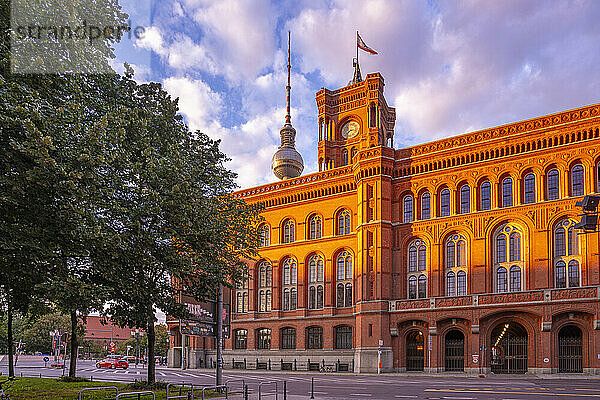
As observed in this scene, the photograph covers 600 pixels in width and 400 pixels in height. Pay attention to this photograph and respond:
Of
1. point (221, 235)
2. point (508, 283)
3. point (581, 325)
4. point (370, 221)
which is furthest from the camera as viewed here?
point (370, 221)

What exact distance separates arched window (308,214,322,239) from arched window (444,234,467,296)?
1424 cm

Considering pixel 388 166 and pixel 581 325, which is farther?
pixel 388 166

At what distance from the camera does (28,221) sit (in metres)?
18.1

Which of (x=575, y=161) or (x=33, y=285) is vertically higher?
(x=575, y=161)

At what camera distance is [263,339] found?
63750mm

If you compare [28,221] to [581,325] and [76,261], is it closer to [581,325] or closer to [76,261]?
[76,261]

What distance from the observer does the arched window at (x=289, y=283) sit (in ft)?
206

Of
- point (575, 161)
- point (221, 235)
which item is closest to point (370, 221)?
point (575, 161)

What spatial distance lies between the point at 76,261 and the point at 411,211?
38.4m

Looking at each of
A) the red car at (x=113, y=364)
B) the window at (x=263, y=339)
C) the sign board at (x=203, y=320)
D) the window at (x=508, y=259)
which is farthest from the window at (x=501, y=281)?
the red car at (x=113, y=364)

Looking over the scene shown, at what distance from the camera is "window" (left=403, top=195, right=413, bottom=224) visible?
54.5 metres

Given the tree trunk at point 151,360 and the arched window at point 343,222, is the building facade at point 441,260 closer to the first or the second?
the arched window at point 343,222

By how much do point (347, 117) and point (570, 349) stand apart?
135 feet

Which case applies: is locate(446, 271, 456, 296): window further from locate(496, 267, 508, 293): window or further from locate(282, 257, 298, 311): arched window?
locate(282, 257, 298, 311): arched window
